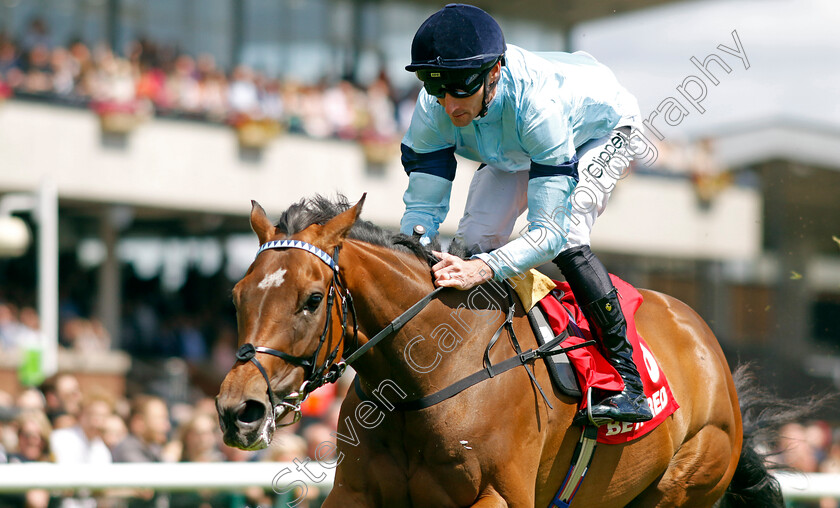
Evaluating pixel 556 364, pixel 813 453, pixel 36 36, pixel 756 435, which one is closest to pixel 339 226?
pixel 556 364

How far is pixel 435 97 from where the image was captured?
3.37 meters

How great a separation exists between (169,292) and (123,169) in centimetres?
254

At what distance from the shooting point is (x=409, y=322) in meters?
3.05

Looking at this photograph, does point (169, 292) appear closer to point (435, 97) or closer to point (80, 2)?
point (80, 2)

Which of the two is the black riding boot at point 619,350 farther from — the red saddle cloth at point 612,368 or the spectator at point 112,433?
the spectator at point 112,433

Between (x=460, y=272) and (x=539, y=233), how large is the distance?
0.30 metres

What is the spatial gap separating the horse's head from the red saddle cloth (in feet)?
3.27

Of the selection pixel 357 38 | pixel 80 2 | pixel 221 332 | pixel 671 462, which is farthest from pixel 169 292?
pixel 671 462

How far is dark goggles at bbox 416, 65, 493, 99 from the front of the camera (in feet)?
9.94

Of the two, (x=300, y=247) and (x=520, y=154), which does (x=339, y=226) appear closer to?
(x=300, y=247)

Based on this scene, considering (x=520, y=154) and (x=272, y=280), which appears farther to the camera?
(x=520, y=154)

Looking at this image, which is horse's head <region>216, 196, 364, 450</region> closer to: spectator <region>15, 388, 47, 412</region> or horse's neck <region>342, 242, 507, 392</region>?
horse's neck <region>342, 242, 507, 392</region>

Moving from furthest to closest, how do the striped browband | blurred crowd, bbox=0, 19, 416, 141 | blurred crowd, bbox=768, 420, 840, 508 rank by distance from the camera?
1. blurred crowd, bbox=0, 19, 416, 141
2. blurred crowd, bbox=768, 420, 840, 508
3. the striped browband

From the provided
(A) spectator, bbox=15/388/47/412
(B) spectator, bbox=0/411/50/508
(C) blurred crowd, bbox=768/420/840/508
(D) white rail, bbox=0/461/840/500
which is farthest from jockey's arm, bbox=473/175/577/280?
(A) spectator, bbox=15/388/47/412
